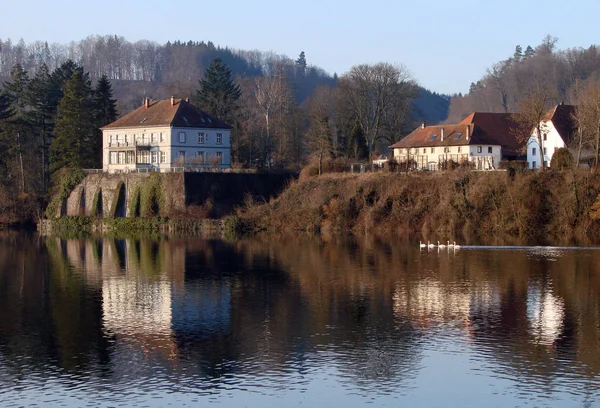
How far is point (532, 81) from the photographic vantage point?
130 m

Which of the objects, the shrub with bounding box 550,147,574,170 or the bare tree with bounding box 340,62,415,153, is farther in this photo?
the bare tree with bounding box 340,62,415,153

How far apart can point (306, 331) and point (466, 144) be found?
5018 centimetres

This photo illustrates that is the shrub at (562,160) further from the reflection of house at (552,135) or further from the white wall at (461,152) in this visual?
the white wall at (461,152)

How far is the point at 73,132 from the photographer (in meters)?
84.9

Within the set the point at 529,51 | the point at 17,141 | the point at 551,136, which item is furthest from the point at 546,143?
the point at 529,51

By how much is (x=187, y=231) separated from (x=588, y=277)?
3874 cm

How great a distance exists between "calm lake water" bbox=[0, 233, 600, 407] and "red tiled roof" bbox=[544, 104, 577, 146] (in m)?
26.1

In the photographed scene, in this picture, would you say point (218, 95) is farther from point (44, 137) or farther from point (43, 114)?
point (44, 137)

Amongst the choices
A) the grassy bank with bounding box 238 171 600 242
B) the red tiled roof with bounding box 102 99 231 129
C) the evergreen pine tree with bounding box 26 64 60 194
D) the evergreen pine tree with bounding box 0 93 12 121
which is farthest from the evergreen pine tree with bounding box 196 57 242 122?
the grassy bank with bounding box 238 171 600 242

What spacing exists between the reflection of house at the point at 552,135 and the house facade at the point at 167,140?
93.0 feet

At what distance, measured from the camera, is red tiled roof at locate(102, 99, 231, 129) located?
84062 millimetres

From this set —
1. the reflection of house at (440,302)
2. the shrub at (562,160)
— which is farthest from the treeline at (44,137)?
the reflection of house at (440,302)

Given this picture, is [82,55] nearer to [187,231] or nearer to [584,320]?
[187,231]

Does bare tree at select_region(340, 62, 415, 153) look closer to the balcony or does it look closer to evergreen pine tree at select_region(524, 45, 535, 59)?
the balcony
